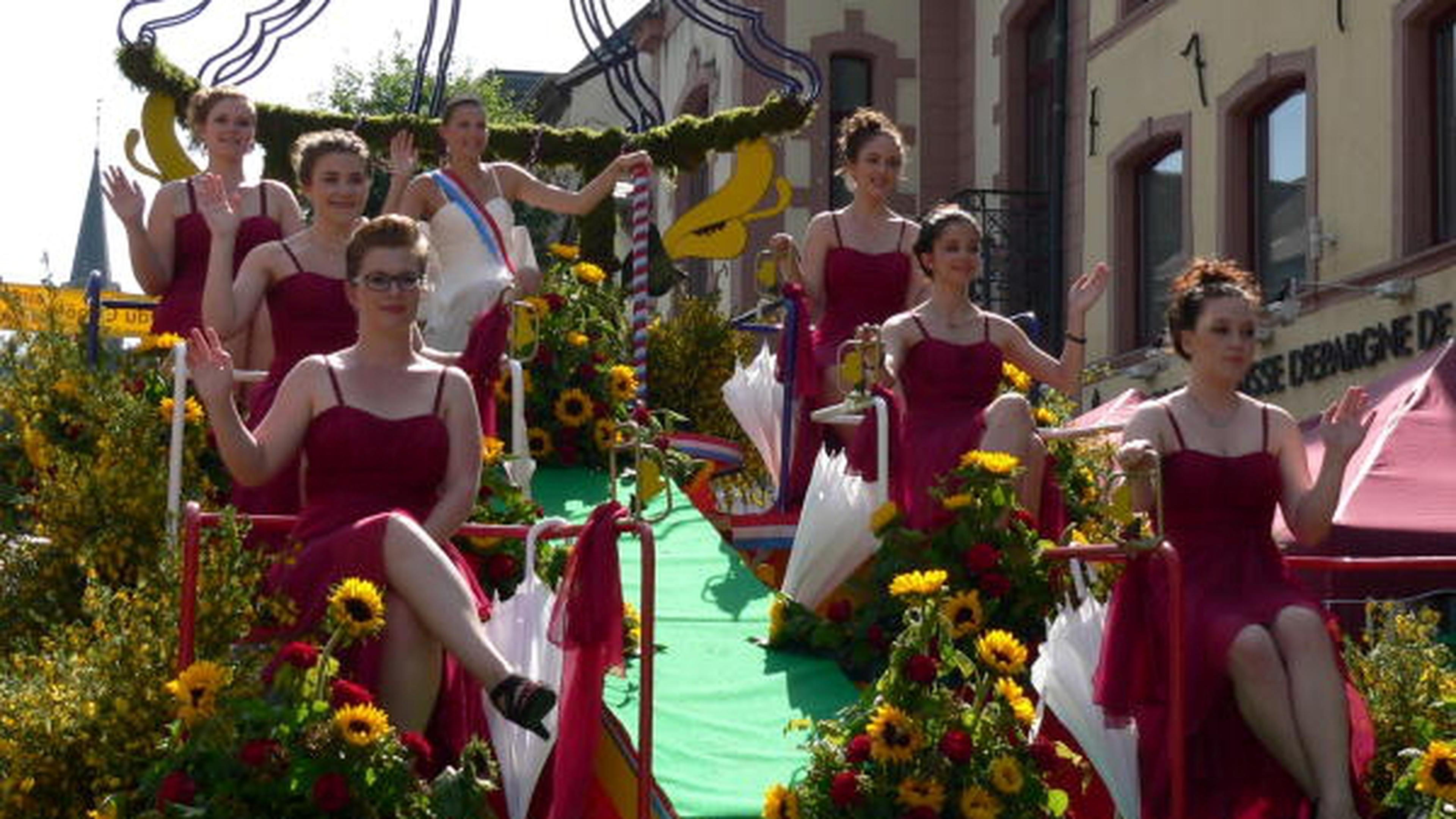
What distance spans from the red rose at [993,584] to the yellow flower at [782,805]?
179cm

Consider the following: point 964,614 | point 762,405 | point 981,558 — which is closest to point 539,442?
point 762,405

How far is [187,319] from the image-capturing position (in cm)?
1118

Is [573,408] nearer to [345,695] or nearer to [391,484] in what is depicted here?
[391,484]

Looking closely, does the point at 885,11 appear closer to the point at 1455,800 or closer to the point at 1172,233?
the point at 1172,233

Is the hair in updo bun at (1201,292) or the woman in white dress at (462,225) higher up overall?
the woman in white dress at (462,225)

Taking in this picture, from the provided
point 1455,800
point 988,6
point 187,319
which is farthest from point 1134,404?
point 988,6

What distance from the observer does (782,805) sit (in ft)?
23.2

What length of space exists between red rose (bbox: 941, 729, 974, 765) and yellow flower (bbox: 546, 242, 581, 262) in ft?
22.4

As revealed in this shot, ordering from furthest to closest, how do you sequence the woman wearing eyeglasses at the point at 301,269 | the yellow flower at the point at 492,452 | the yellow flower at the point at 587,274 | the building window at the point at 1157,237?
1. the building window at the point at 1157,237
2. the yellow flower at the point at 587,274
3. the woman wearing eyeglasses at the point at 301,269
4. the yellow flower at the point at 492,452

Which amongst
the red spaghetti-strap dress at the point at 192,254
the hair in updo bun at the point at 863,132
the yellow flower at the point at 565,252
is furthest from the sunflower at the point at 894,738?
the yellow flower at the point at 565,252

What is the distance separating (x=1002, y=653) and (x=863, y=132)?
178 inches

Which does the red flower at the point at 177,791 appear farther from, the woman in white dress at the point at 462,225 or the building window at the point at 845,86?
the building window at the point at 845,86

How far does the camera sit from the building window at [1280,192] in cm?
2153

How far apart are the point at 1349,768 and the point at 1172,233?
1750 cm
